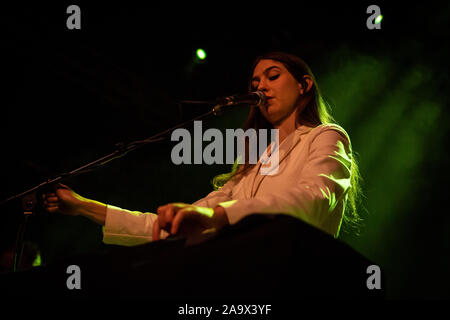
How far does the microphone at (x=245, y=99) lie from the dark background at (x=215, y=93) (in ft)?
5.98

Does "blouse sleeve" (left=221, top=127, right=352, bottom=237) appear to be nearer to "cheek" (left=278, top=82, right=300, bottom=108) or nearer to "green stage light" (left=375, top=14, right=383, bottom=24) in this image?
"cheek" (left=278, top=82, right=300, bottom=108)

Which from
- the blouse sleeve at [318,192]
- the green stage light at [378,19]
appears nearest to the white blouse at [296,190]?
the blouse sleeve at [318,192]

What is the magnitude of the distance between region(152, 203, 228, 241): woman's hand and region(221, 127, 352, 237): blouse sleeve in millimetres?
38

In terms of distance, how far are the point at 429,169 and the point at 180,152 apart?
8.13 ft

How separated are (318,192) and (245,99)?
0.78 m

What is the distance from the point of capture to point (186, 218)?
1270 mm

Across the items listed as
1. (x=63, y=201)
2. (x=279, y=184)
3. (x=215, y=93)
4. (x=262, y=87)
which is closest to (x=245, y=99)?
(x=262, y=87)

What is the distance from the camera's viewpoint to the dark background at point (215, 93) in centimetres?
355

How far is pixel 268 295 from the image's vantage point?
948 mm

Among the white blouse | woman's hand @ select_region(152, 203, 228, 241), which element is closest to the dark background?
the white blouse

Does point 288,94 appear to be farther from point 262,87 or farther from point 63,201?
point 63,201

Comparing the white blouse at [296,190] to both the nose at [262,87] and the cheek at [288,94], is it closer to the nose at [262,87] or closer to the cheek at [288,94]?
the cheek at [288,94]

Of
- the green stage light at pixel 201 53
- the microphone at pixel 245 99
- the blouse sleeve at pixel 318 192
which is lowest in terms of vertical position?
the blouse sleeve at pixel 318 192

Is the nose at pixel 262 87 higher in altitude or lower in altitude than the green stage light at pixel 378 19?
lower
